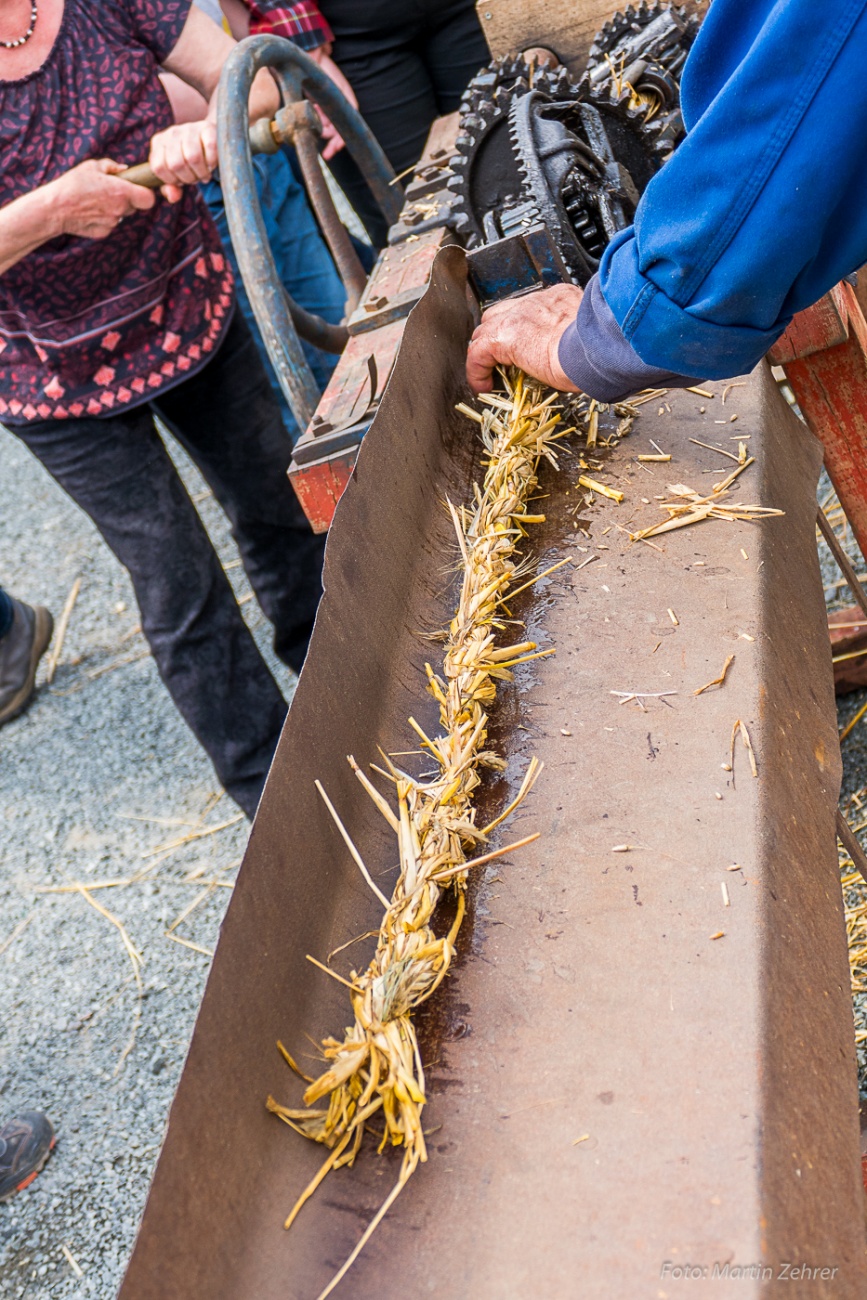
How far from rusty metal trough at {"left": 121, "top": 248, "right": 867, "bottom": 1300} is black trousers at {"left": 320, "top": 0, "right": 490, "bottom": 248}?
246 cm

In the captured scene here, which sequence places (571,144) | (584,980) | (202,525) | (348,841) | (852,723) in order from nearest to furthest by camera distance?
(584,980), (348,841), (571,144), (852,723), (202,525)

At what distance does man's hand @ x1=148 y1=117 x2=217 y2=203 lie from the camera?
219cm

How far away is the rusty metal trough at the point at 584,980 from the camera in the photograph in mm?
885

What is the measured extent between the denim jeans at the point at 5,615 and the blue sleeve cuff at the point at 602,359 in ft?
10.0

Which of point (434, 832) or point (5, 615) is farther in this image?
point (5, 615)

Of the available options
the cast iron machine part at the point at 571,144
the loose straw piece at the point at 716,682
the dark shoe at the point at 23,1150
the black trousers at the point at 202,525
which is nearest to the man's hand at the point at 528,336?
the cast iron machine part at the point at 571,144

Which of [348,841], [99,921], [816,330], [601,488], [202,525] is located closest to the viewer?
[348,841]

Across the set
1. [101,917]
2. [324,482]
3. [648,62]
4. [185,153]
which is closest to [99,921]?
[101,917]

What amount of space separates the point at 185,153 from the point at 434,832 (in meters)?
1.62

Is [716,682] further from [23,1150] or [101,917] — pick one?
[101,917]

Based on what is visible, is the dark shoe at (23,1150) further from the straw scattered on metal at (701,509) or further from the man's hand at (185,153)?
the man's hand at (185,153)

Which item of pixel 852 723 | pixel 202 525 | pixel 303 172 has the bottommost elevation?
pixel 852 723

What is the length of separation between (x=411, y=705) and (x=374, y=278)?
1256 mm

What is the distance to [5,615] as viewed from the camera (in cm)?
407
